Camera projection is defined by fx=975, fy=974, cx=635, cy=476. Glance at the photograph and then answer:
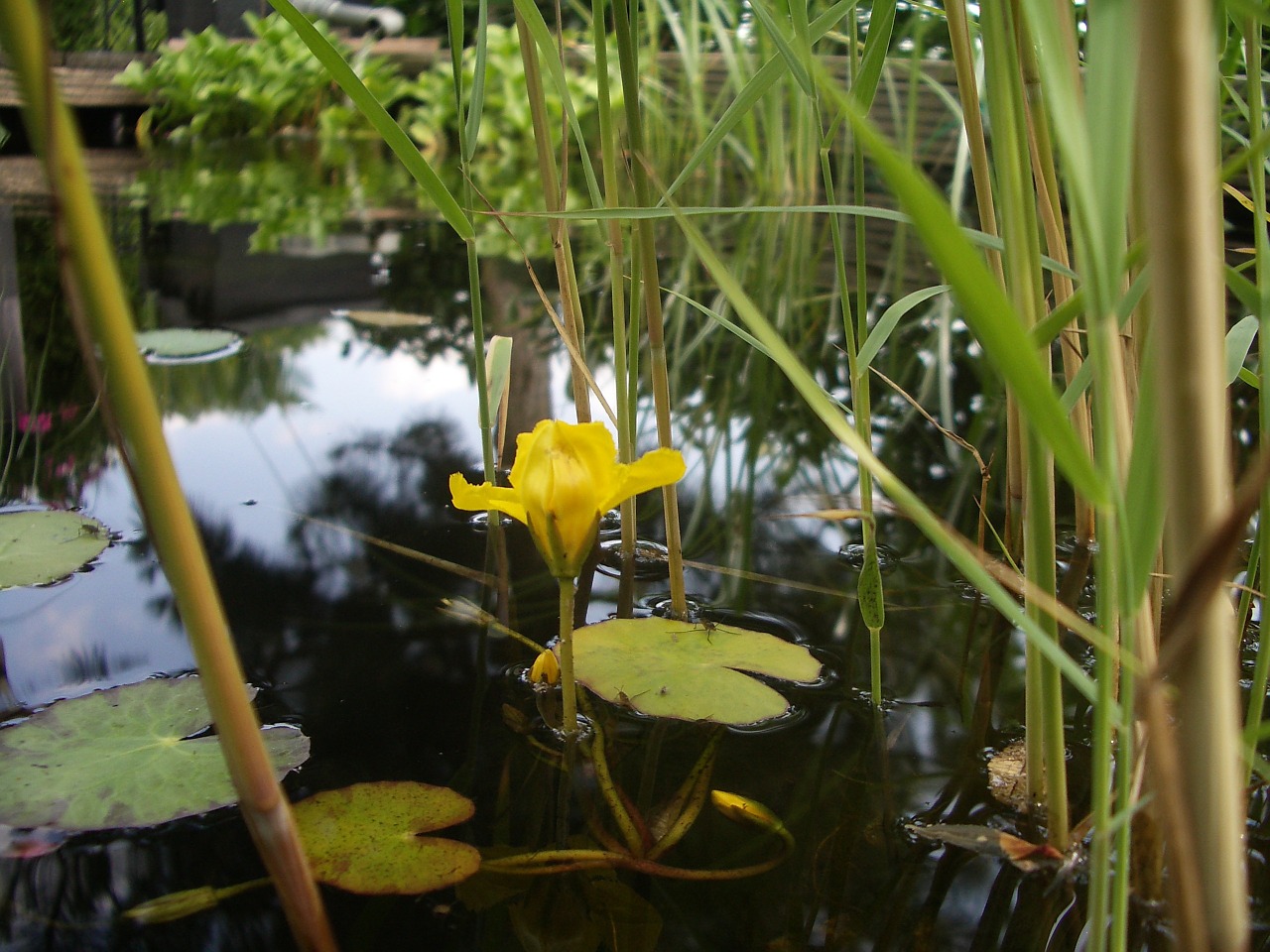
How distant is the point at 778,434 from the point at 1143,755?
0.86m

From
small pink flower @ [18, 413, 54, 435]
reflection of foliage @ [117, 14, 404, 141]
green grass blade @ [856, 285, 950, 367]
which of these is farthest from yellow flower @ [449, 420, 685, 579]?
reflection of foliage @ [117, 14, 404, 141]

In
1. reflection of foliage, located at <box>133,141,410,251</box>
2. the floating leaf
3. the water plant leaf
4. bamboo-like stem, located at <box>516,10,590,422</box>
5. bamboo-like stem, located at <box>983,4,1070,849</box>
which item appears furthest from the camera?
reflection of foliage, located at <box>133,141,410,251</box>

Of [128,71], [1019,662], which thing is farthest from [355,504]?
[128,71]

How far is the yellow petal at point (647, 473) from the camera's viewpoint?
1.70 ft

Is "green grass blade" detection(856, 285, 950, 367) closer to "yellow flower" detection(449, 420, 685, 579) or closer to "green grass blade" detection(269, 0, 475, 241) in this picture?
"yellow flower" detection(449, 420, 685, 579)

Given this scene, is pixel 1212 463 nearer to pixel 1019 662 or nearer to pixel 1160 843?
pixel 1160 843

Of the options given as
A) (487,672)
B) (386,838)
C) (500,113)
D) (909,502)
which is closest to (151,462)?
(909,502)

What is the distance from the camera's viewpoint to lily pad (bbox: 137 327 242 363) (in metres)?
1.46

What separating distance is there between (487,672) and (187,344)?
3.52ft

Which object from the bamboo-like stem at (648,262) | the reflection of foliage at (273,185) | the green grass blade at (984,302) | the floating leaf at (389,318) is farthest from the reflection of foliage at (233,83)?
the green grass blade at (984,302)

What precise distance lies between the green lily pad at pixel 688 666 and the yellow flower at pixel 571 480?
0.12 m

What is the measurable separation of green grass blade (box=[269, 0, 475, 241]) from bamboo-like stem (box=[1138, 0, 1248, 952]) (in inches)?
14.4

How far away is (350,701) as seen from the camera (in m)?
0.63

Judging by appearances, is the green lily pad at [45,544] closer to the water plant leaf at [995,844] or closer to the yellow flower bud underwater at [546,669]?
the yellow flower bud underwater at [546,669]
